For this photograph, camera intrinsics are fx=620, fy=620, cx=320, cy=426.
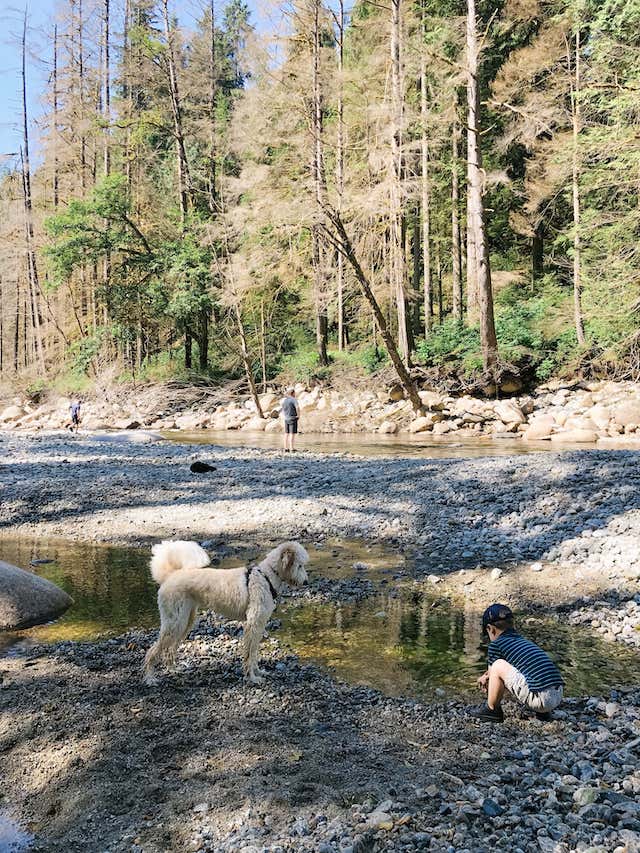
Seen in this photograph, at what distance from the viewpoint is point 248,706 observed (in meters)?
4.50

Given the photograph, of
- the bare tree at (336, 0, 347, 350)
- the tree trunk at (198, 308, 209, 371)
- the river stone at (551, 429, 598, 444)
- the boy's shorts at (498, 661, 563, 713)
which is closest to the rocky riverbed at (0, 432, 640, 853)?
the boy's shorts at (498, 661, 563, 713)

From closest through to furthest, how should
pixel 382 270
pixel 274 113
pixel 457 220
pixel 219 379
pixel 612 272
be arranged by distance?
pixel 612 272, pixel 382 270, pixel 274 113, pixel 457 220, pixel 219 379

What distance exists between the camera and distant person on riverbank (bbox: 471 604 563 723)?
411 centimetres

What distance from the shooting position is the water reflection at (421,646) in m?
4.89

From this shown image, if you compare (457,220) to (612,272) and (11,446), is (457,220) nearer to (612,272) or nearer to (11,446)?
(612,272)

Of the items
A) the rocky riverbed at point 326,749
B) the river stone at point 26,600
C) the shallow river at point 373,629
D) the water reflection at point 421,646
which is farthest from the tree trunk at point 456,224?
the river stone at point 26,600

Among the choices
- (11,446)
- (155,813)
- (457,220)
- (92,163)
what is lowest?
(155,813)

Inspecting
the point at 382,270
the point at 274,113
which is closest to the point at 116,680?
the point at 382,270

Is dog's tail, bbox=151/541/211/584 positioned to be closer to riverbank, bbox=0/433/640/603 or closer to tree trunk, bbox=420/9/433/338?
riverbank, bbox=0/433/640/603

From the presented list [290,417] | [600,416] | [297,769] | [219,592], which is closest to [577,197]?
[600,416]

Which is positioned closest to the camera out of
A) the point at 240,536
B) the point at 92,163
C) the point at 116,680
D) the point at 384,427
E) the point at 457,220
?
the point at 116,680

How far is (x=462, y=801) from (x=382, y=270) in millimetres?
24155

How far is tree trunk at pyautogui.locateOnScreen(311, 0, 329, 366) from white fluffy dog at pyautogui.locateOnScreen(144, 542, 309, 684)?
16803 millimetres

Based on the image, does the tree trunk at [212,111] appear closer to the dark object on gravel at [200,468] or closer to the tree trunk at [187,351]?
the tree trunk at [187,351]
